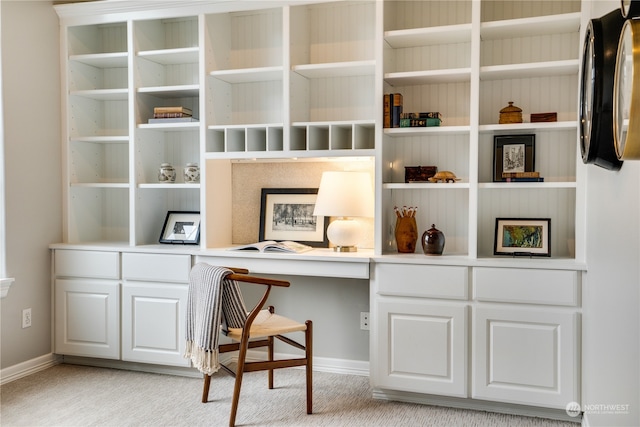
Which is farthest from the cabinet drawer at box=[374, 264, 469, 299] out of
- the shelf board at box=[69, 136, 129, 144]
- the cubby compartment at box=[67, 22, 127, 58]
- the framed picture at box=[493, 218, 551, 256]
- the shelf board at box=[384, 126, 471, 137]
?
the cubby compartment at box=[67, 22, 127, 58]

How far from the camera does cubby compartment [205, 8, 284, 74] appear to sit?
386 cm

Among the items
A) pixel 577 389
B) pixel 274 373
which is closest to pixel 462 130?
pixel 577 389

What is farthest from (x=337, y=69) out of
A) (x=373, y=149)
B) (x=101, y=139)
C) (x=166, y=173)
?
(x=101, y=139)

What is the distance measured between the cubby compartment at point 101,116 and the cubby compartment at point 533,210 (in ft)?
8.47

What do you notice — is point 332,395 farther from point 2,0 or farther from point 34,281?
point 2,0

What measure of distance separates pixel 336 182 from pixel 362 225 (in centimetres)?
34

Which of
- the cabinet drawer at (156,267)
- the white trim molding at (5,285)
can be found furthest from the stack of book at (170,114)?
the white trim molding at (5,285)

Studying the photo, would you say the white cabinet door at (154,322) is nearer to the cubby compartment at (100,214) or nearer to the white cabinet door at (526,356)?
the cubby compartment at (100,214)

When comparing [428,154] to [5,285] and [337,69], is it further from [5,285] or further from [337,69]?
[5,285]

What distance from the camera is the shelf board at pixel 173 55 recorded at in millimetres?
3740

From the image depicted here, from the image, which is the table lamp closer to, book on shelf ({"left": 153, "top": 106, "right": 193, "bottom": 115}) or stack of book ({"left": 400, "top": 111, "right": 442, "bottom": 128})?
stack of book ({"left": 400, "top": 111, "right": 442, "bottom": 128})

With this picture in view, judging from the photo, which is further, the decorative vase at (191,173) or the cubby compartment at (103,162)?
the cubby compartment at (103,162)

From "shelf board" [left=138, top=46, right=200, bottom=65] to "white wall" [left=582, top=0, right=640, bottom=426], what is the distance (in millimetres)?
2349

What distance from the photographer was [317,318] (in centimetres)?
389
